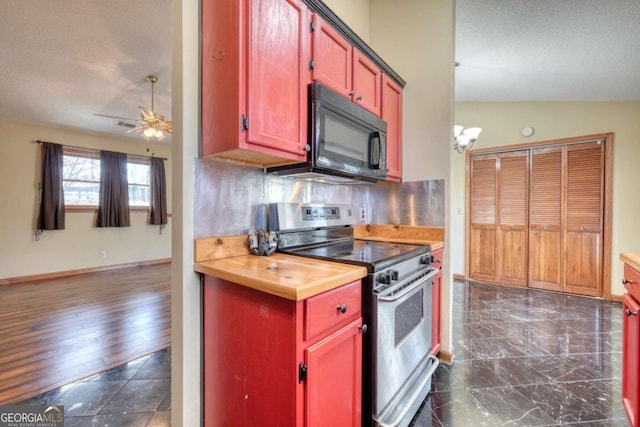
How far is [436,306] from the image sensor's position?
205 cm

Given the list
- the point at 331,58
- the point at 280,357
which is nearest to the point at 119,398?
the point at 280,357

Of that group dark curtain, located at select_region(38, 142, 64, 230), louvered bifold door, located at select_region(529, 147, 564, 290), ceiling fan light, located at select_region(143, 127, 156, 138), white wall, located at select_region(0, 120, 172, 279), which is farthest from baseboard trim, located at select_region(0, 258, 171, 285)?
louvered bifold door, located at select_region(529, 147, 564, 290)

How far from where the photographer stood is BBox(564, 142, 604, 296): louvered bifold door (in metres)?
3.61

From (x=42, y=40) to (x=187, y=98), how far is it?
2317 mm

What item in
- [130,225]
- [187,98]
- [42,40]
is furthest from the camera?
[130,225]

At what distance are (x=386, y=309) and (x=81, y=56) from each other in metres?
3.52

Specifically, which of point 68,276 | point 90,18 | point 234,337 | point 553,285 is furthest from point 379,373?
point 68,276

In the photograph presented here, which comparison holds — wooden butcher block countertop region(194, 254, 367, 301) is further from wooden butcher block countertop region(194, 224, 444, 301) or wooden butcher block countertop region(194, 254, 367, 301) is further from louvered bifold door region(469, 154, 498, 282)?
louvered bifold door region(469, 154, 498, 282)

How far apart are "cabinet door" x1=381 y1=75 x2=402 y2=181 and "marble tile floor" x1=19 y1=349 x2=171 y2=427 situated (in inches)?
83.6

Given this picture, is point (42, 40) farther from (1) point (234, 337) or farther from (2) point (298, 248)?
(1) point (234, 337)

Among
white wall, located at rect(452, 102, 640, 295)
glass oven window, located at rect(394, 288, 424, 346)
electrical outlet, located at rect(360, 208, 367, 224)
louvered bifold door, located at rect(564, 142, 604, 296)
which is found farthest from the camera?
louvered bifold door, located at rect(564, 142, 604, 296)

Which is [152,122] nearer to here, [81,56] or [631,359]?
[81,56]

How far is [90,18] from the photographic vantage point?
86.3 inches

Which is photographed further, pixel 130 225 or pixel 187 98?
pixel 130 225
